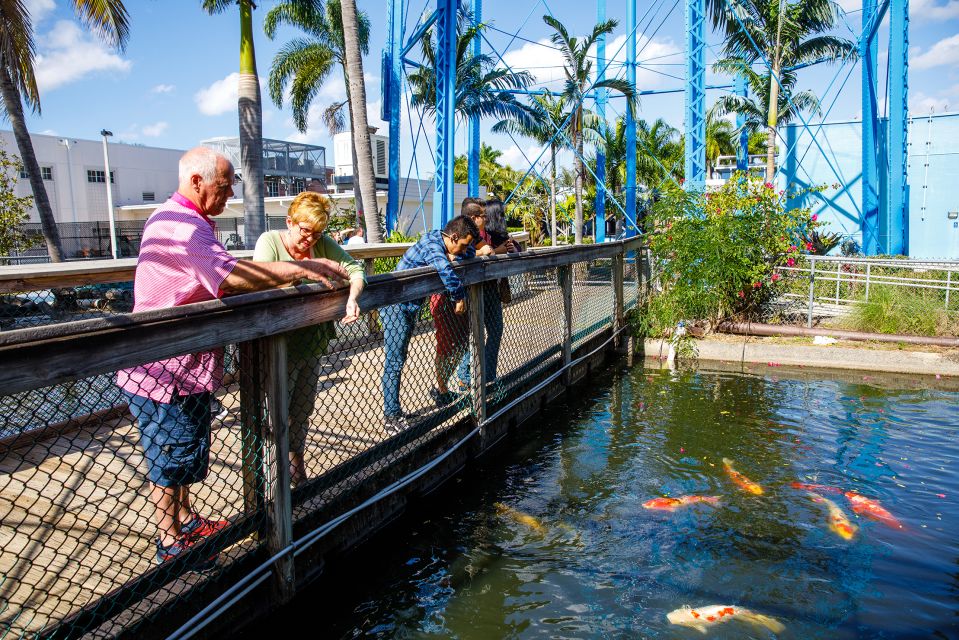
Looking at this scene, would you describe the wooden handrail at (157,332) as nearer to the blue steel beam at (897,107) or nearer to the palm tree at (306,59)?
the blue steel beam at (897,107)

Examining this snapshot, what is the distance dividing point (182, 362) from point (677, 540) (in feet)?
9.94

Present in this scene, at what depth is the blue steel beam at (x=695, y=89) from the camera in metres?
16.4

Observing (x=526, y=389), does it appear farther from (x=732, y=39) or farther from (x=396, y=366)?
(x=732, y=39)

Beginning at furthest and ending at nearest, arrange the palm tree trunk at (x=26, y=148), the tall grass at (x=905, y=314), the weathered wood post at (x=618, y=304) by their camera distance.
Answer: the palm tree trunk at (x=26, y=148) → the weathered wood post at (x=618, y=304) → the tall grass at (x=905, y=314)

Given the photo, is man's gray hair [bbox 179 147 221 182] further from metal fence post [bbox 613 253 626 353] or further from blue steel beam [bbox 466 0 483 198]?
blue steel beam [bbox 466 0 483 198]

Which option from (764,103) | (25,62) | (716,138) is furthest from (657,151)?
(25,62)

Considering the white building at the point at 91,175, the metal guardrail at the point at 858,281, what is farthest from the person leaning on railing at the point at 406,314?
the white building at the point at 91,175

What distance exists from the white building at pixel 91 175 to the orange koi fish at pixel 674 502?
35.0 metres

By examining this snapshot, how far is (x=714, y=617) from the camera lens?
127 inches

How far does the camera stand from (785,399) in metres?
7.35

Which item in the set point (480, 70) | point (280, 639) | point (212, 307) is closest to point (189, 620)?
point (280, 639)

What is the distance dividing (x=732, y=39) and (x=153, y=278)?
25053 millimetres

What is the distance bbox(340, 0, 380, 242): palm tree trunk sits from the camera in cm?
1338

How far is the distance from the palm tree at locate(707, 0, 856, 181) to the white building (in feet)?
97.4
